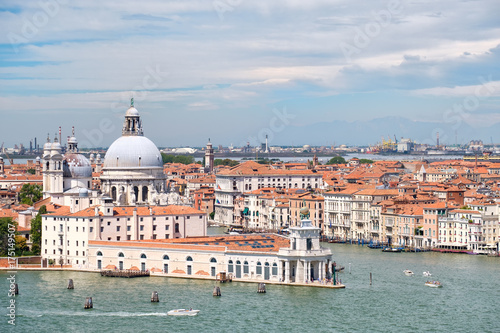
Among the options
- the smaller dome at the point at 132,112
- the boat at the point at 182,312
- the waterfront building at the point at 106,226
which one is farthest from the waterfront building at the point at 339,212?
the boat at the point at 182,312

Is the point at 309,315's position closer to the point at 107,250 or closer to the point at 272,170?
the point at 107,250

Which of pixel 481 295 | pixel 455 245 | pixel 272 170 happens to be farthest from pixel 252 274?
pixel 272 170

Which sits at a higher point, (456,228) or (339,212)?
(339,212)

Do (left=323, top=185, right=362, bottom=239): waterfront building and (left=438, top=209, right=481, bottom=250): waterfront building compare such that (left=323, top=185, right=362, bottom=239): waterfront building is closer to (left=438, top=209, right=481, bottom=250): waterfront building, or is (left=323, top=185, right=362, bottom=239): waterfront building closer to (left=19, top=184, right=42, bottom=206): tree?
(left=438, top=209, right=481, bottom=250): waterfront building

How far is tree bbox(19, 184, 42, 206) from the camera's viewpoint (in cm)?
4669

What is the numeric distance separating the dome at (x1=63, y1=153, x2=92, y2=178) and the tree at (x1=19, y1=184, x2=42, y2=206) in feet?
15.9

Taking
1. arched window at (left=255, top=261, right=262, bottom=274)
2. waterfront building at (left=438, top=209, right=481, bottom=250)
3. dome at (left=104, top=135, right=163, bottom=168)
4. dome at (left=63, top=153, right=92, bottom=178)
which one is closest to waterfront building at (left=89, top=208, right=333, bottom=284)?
arched window at (left=255, top=261, right=262, bottom=274)

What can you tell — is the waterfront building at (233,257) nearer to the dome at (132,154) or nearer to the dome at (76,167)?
the dome at (132,154)

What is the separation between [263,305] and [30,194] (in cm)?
2720

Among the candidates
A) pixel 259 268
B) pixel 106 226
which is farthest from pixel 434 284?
pixel 106 226

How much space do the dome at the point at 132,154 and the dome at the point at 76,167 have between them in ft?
4.05

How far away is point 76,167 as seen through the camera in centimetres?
4147

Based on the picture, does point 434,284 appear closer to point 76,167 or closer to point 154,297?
point 154,297

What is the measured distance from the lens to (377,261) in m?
34.9
